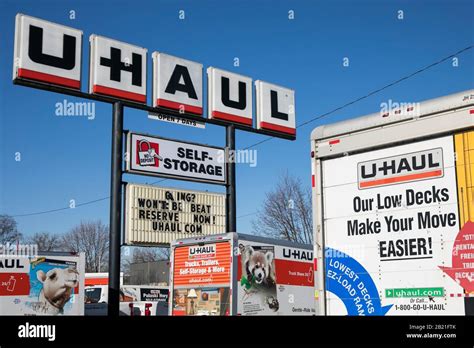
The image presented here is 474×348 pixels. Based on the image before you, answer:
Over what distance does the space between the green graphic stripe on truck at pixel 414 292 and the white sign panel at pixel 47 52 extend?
10722 millimetres

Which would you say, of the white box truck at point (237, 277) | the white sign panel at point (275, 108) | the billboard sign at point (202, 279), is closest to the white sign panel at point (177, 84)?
the white sign panel at point (275, 108)

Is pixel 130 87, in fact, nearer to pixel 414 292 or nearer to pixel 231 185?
pixel 231 185

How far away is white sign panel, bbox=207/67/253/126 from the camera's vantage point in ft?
60.1

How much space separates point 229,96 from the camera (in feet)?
61.5

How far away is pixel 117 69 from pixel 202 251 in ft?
18.3

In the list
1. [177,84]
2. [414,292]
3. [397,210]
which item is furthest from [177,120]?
[414,292]

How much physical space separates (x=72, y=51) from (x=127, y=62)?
1.59 meters

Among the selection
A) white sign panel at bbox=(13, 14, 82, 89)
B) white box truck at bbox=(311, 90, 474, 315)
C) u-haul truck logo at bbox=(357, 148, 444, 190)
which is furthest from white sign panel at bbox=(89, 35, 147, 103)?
u-haul truck logo at bbox=(357, 148, 444, 190)

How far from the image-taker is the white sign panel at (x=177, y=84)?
17.1m

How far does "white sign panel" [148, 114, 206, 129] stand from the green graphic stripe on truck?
11.3 m

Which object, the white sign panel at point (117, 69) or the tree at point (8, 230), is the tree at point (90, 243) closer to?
the tree at point (8, 230)
